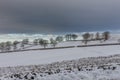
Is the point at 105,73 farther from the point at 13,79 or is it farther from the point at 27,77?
the point at 13,79

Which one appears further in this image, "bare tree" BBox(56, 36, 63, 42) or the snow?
"bare tree" BBox(56, 36, 63, 42)

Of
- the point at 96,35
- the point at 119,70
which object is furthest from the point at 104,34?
the point at 119,70

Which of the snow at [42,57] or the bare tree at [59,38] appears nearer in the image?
the snow at [42,57]

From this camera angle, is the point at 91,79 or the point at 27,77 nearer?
the point at 91,79

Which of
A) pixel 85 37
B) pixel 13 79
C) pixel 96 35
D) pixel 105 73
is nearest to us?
pixel 13 79

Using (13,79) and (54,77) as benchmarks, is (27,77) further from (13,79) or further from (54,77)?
(54,77)

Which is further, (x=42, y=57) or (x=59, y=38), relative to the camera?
(x=59, y=38)

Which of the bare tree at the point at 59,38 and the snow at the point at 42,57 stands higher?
the bare tree at the point at 59,38

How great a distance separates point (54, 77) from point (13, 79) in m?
3.10

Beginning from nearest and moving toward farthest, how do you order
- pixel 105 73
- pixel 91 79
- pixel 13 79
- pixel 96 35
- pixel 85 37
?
pixel 91 79
pixel 13 79
pixel 105 73
pixel 85 37
pixel 96 35

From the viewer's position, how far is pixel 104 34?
15838 cm

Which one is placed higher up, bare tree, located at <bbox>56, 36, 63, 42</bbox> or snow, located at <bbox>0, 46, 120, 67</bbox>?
bare tree, located at <bbox>56, 36, 63, 42</bbox>

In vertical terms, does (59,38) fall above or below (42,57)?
above

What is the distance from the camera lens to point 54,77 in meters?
16.0
